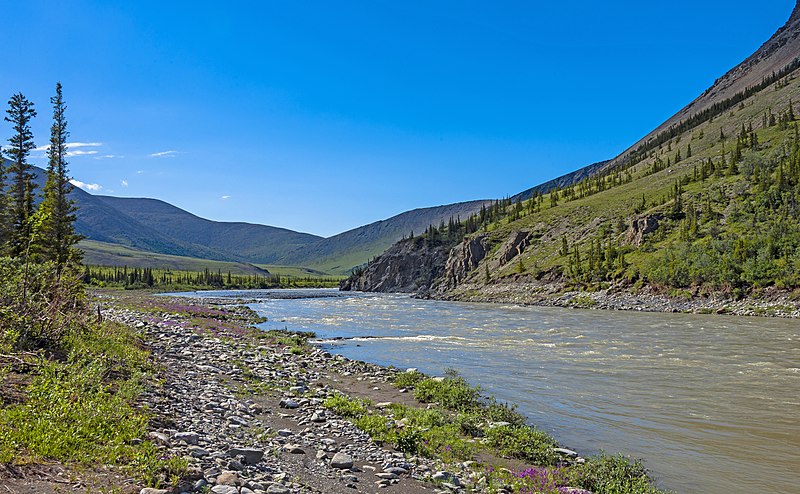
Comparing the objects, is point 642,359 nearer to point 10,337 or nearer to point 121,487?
point 121,487

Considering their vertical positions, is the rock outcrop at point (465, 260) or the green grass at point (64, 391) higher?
the rock outcrop at point (465, 260)

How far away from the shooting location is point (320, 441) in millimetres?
10273

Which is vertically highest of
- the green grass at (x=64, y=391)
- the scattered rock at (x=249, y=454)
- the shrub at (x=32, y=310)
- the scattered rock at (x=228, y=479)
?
the shrub at (x=32, y=310)

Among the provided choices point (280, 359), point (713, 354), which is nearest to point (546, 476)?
point (280, 359)

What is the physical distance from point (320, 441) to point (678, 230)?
8018 centimetres

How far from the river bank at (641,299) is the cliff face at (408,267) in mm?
63372

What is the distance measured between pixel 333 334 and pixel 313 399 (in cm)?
2351

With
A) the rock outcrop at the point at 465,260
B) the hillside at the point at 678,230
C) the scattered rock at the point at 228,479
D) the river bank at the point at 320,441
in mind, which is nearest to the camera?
the scattered rock at the point at 228,479

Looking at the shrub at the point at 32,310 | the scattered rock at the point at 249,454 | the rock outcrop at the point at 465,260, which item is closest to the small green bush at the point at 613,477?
the scattered rock at the point at 249,454

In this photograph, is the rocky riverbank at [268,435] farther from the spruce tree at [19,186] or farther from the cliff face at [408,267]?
the cliff face at [408,267]

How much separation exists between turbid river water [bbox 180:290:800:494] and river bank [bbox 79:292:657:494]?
2099 mm

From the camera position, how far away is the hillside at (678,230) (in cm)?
5478

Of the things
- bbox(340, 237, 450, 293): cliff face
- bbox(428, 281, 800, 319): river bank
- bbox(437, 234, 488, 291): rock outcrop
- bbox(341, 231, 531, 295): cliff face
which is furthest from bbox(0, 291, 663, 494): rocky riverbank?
bbox(340, 237, 450, 293): cliff face

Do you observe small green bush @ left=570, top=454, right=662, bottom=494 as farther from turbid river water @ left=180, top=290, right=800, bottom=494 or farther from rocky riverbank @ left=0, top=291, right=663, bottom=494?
A: turbid river water @ left=180, top=290, right=800, bottom=494
